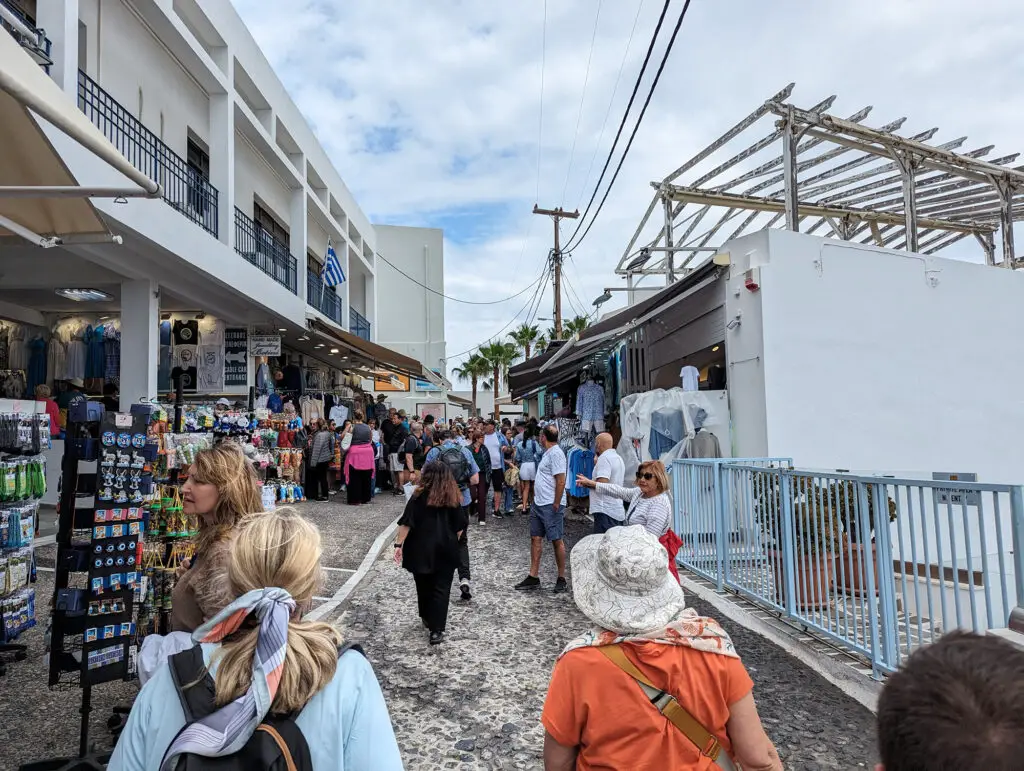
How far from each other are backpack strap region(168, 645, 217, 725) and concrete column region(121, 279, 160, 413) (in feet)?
33.0

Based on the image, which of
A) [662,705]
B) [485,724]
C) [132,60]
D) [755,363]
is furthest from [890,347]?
[132,60]

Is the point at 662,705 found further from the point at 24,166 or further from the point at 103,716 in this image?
the point at 24,166

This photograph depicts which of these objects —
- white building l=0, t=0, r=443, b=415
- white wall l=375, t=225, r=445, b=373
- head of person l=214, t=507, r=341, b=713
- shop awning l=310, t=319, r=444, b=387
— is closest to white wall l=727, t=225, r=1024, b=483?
white building l=0, t=0, r=443, b=415

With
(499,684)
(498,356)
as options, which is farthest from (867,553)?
(498,356)

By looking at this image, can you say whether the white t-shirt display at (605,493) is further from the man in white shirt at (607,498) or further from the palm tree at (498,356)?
the palm tree at (498,356)

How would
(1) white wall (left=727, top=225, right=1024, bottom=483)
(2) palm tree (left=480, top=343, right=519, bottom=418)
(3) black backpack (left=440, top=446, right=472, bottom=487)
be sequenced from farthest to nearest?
1. (2) palm tree (left=480, top=343, right=519, bottom=418)
2. (1) white wall (left=727, top=225, right=1024, bottom=483)
3. (3) black backpack (left=440, top=446, right=472, bottom=487)

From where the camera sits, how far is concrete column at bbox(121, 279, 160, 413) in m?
10.3

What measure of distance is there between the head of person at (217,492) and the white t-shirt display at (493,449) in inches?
372

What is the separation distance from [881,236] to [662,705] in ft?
50.5

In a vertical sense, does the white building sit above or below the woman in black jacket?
above

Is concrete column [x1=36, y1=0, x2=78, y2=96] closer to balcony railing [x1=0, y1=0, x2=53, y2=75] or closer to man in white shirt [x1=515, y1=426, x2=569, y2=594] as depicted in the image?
balcony railing [x1=0, y1=0, x2=53, y2=75]

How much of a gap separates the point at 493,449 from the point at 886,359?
22.3ft

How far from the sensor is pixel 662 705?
187 cm

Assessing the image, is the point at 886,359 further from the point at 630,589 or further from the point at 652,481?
the point at 630,589
